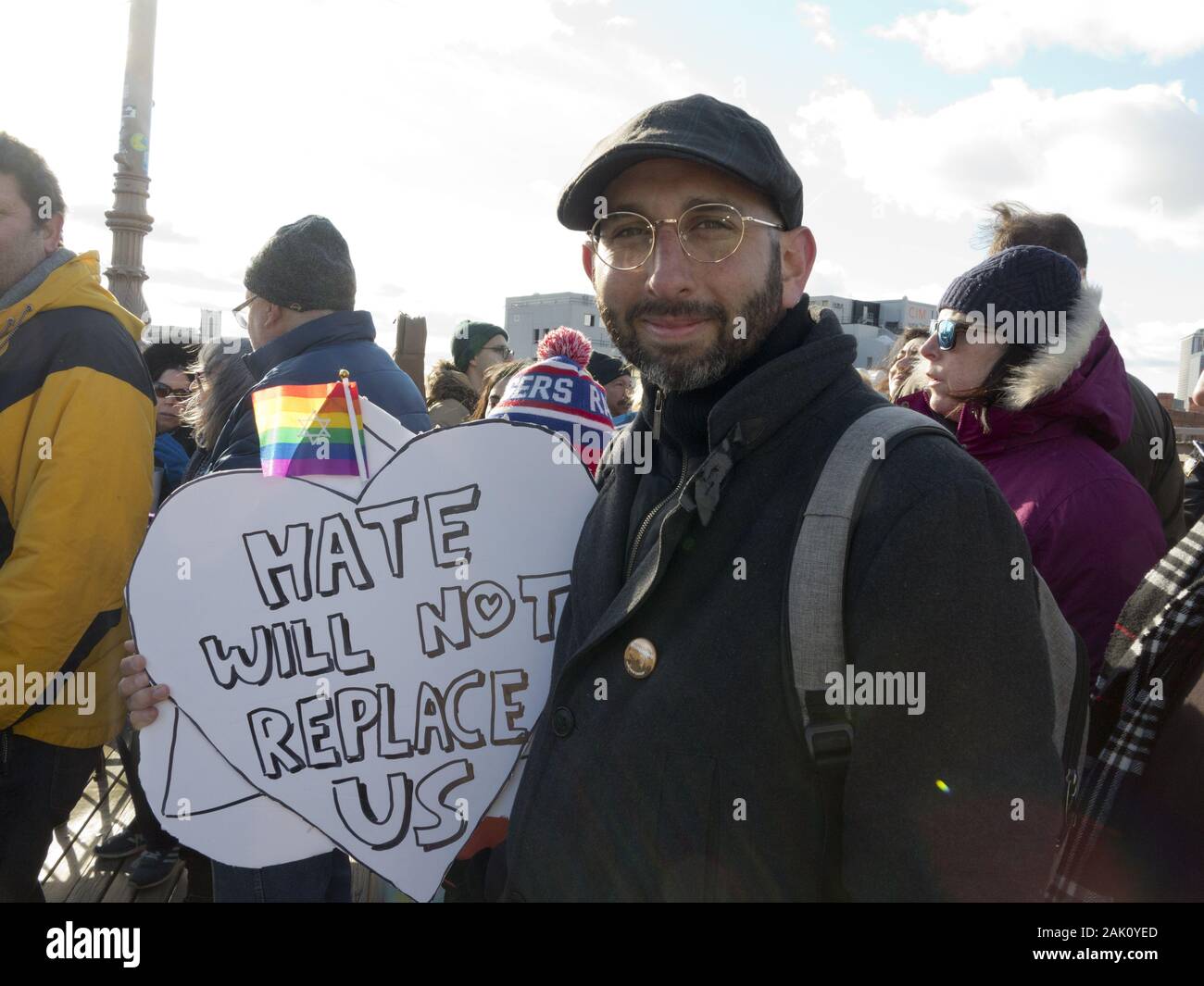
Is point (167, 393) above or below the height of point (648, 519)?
above

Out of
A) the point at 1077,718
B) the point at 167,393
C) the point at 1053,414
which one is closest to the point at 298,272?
the point at 1053,414

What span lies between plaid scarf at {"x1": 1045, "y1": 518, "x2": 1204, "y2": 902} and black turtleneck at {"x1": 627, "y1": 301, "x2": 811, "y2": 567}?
0.80 metres

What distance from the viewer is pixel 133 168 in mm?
6961

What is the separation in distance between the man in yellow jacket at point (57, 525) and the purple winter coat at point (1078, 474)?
7.16 feet

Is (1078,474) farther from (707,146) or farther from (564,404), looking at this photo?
(564,404)

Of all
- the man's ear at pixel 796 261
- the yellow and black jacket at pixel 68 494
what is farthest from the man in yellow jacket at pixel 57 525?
the man's ear at pixel 796 261

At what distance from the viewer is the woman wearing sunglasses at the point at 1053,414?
196cm

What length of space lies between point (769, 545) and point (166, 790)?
1.44 metres

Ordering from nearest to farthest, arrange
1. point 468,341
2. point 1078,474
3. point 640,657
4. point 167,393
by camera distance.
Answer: point 640,657 → point 1078,474 → point 167,393 → point 468,341

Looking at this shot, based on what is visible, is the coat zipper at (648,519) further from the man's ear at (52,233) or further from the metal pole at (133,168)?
the metal pole at (133,168)

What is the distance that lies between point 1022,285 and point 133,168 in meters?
6.90

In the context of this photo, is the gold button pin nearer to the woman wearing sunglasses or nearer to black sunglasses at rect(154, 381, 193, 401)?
the woman wearing sunglasses

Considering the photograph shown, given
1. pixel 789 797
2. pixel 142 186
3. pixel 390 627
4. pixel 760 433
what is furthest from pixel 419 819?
pixel 142 186
